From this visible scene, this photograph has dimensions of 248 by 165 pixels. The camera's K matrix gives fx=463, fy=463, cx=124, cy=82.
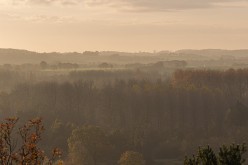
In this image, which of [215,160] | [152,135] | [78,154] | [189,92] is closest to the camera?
[215,160]

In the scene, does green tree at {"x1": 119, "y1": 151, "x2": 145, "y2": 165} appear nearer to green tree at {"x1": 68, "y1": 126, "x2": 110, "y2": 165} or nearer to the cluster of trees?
green tree at {"x1": 68, "y1": 126, "x2": 110, "y2": 165}

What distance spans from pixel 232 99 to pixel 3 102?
65758 millimetres

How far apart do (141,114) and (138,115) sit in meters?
0.85

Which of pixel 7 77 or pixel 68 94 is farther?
pixel 7 77

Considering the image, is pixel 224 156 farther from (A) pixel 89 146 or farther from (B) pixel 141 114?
(B) pixel 141 114

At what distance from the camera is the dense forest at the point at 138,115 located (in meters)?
88.6

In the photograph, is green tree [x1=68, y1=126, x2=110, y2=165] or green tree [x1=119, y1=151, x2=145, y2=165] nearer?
green tree [x1=119, y1=151, x2=145, y2=165]

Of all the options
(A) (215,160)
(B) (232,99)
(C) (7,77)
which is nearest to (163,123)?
(B) (232,99)

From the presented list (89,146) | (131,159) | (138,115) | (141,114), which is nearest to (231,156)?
(131,159)

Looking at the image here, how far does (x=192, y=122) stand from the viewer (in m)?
119

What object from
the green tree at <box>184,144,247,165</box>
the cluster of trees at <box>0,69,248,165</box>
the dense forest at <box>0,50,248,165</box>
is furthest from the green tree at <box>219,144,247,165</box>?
the cluster of trees at <box>0,69,248,165</box>

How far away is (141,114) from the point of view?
121938 mm

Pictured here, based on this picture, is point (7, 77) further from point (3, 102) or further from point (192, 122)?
point (192, 122)

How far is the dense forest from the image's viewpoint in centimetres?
8862
